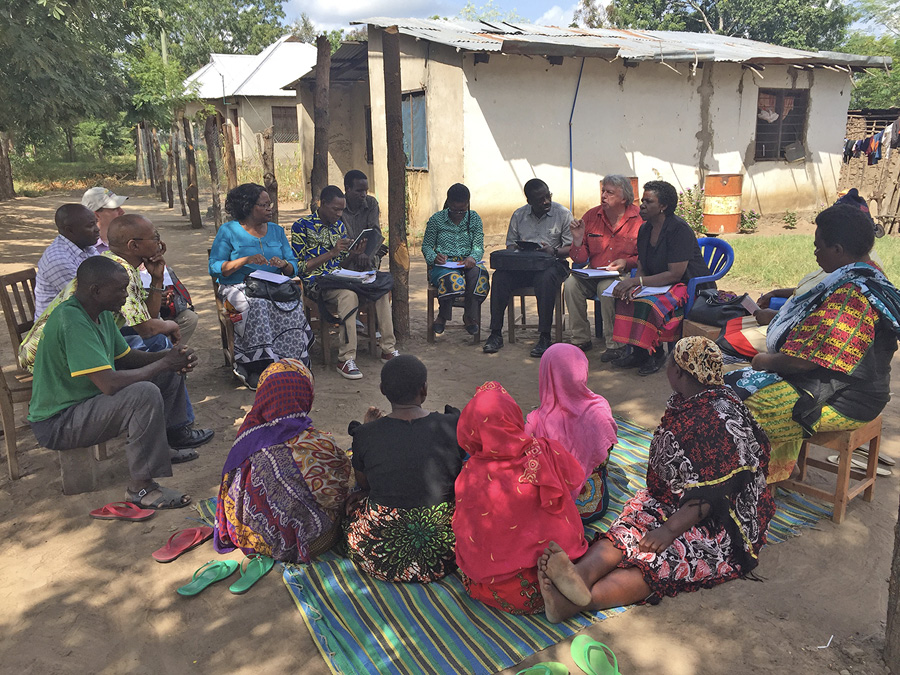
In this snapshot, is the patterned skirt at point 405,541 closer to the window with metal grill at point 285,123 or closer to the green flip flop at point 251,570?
the green flip flop at point 251,570

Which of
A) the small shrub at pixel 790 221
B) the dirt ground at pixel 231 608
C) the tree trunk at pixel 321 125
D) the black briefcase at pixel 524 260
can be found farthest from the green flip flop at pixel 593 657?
the small shrub at pixel 790 221

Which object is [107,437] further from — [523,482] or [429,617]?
[523,482]

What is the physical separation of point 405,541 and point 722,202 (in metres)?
11.6

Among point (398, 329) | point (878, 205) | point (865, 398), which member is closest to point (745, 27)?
point (878, 205)

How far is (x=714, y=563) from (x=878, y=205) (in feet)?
42.4

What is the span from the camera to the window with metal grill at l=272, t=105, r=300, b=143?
2339 centimetres

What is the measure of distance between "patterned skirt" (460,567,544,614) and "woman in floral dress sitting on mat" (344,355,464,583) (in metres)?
0.26

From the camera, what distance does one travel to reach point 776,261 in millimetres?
9531

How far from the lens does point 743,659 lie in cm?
249

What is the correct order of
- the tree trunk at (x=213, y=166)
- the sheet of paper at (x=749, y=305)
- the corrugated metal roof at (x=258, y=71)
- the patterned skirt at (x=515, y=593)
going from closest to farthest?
the patterned skirt at (x=515, y=593), the sheet of paper at (x=749, y=305), the tree trunk at (x=213, y=166), the corrugated metal roof at (x=258, y=71)

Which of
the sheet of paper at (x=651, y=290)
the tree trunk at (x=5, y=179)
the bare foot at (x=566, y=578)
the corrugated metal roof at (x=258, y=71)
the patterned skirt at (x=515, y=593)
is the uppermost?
the corrugated metal roof at (x=258, y=71)

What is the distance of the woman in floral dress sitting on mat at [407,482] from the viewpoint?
281 centimetres

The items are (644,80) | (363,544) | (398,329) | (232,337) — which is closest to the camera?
(363,544)

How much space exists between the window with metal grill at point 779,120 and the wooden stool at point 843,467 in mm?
11949
